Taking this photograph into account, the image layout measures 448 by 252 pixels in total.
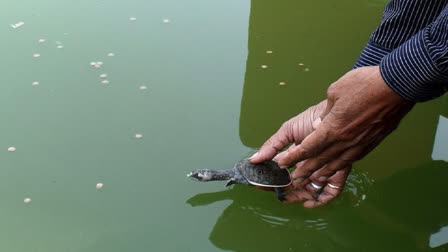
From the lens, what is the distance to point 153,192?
207 centimetres

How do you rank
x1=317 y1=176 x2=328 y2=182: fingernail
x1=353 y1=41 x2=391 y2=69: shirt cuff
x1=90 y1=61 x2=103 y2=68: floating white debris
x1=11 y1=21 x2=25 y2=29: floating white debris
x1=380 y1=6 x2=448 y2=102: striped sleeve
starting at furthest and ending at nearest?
x1=11 y1=21 x2=25 y2=29: floating white debris
x1=90 y1=61 x2=103 y2=68: floating white debris
x1=317 y1=176 x2=328 y2=182: fingernail
x1=353 y1=41 x2=391 y2=69: shirt cuff
x1=380 y1=6 x2=448 y2=102: striped sleeve

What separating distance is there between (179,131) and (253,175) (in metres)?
0.54

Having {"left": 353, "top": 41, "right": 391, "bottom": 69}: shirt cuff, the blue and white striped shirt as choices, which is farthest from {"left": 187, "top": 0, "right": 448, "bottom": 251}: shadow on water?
the blue and white striped shirt

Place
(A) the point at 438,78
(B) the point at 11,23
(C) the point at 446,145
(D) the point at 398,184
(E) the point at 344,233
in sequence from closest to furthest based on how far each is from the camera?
(A) the point at 438,78 < (E) the point at 344,233 < (D) the point at 398,184 < (C) the point at 446,145 < (B) the point at 11,23

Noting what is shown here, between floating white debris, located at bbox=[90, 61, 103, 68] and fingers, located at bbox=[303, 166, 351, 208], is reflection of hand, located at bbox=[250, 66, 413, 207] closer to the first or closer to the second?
fingers, located at bbox=[303, 166, 351, 208]

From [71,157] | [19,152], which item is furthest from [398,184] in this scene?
[19,152]

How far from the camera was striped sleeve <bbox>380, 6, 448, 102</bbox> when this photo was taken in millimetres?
1342

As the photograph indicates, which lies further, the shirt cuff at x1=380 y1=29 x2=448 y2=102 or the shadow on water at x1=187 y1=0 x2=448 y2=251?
the shadow on water at x1=187 y1=0 x2=448 y2=251

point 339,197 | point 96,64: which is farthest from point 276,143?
point 96,64

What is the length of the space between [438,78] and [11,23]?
2525mm

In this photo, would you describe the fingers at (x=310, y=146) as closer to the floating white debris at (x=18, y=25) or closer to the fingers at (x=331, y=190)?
the fingers at (x=331, y=190)

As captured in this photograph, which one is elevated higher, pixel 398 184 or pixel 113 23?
pixel 113 23

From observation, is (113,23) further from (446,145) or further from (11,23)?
(446,145)

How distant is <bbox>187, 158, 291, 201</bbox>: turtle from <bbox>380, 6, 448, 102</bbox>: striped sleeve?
2.07 ft
